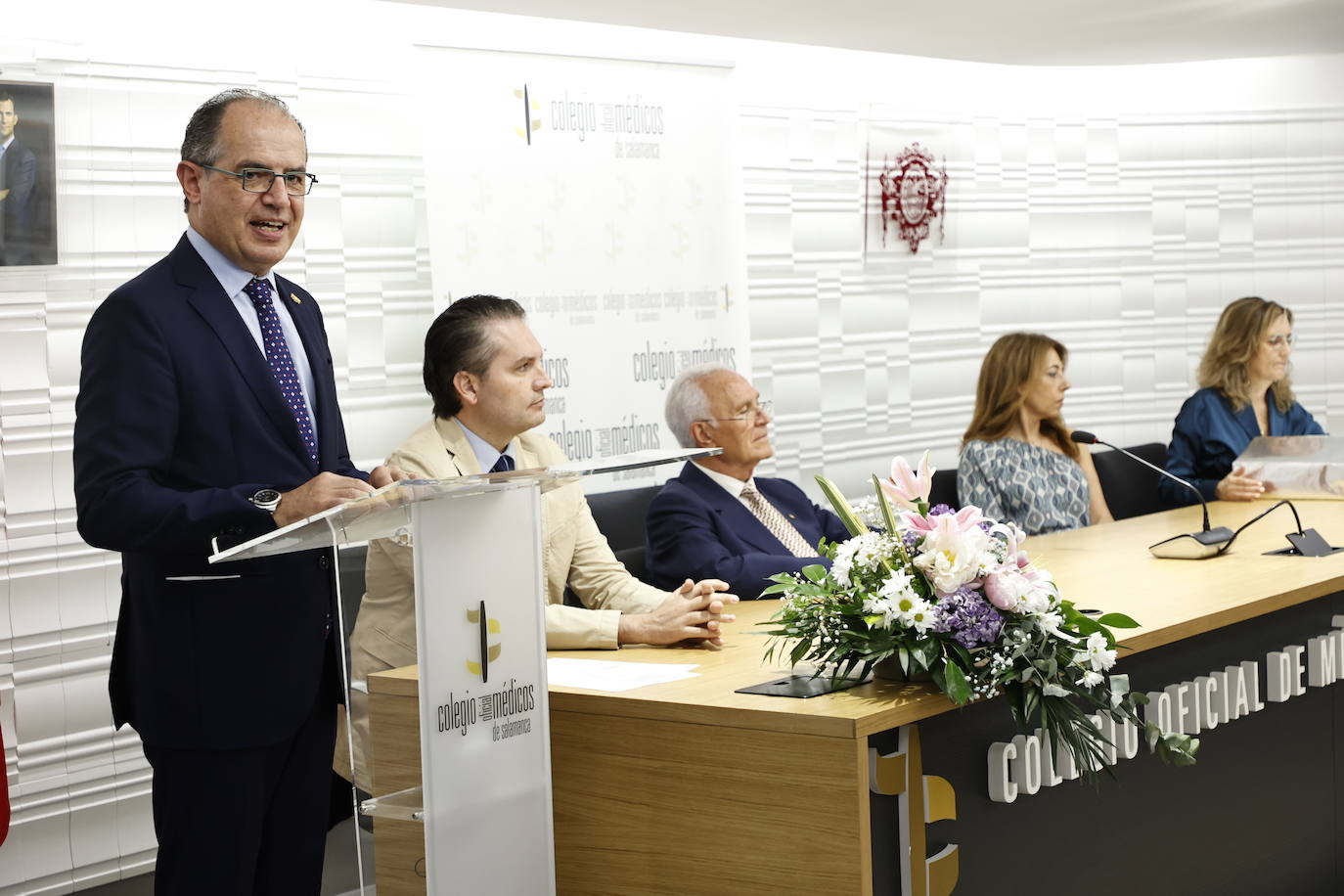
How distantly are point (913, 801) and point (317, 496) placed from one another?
3.19ft

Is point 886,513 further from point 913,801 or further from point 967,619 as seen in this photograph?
point 913,801

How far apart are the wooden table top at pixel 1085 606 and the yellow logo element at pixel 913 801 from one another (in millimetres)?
49

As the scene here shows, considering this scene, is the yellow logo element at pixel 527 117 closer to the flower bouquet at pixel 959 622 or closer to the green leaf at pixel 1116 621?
the flower bouquet at pixel 959 622

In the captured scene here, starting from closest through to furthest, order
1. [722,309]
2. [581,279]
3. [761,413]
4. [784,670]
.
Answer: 1. [784,670]
2. [761,413]
3. [581,279]
4. [722,309]

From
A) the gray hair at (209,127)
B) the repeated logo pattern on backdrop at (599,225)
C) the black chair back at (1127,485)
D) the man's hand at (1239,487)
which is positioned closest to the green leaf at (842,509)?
the gray hair at (209,127)

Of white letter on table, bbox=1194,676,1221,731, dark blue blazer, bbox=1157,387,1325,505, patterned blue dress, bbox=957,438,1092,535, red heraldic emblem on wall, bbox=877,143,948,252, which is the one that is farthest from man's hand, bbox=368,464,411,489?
red heraldic emblem on wall, bbox=877,143,948,252

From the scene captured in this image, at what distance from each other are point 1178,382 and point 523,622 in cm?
576

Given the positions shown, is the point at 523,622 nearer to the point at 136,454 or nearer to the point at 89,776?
the point at 136,454

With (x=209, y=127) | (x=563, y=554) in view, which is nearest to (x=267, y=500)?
(x=209, y=127)

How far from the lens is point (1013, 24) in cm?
581

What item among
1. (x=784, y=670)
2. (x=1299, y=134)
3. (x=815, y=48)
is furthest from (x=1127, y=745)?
(x=1299, y=134)

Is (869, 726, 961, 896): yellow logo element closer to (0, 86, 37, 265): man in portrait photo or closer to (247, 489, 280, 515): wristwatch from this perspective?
(247, 489, 280, 515): wristwatch

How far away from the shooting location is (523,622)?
2102 millimetres

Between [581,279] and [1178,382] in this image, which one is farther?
[1178,382]
